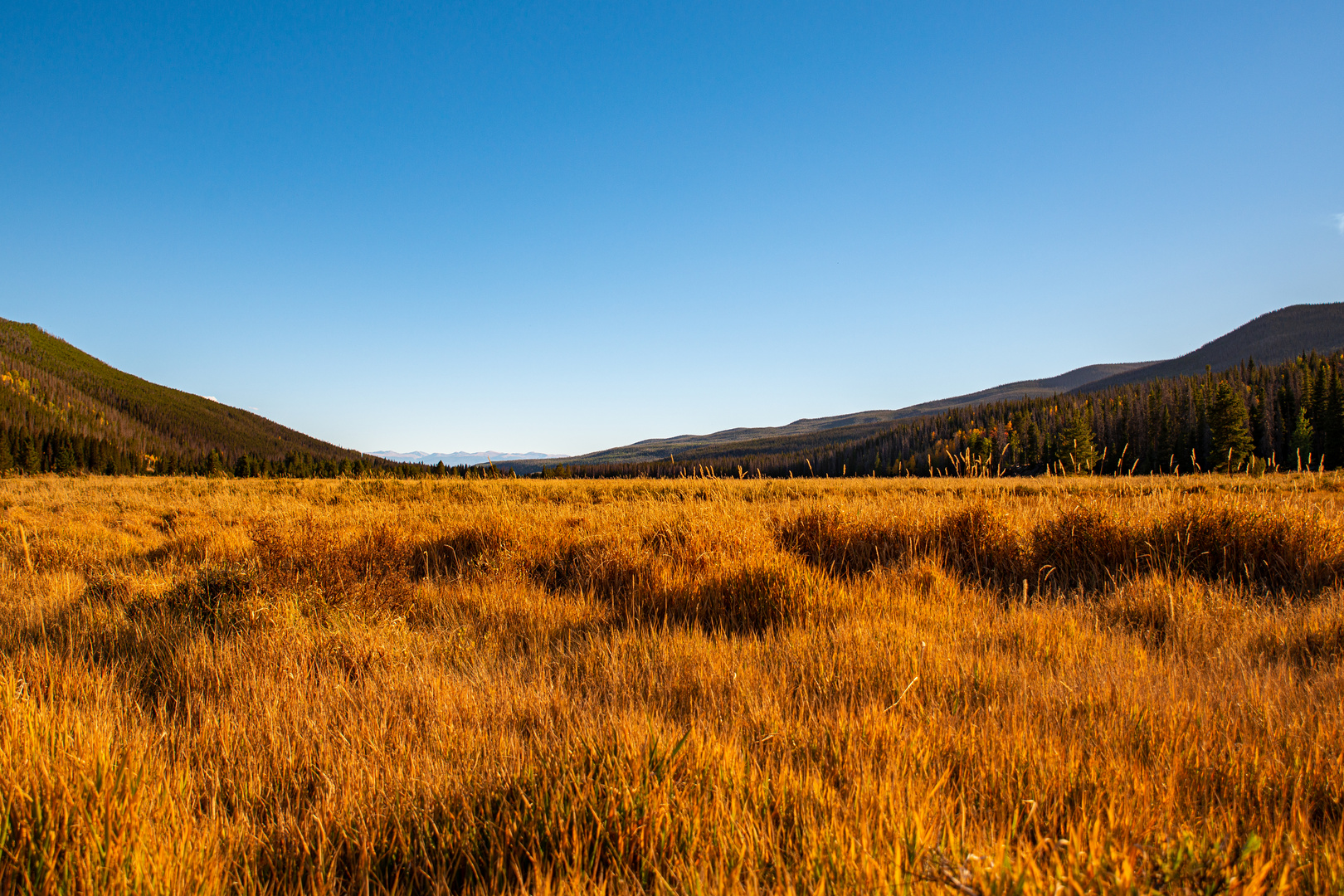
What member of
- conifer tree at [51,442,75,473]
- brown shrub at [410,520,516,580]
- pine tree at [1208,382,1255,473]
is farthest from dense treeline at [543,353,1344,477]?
conifer tree at [51,442,75,473]

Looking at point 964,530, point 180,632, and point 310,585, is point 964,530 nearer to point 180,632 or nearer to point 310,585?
Result: point 310,585

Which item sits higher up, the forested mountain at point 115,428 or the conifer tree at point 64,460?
the forested mountain at point 115,428

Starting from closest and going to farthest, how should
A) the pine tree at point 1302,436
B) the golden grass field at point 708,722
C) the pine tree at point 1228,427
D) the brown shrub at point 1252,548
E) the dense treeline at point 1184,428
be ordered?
the golden grass field at point 708,722 < the brown shrub at point 1252,548 < the pine tree at point 1302,436 < the pine tree at point 1228,427 < the dense treeline at point 1184,428

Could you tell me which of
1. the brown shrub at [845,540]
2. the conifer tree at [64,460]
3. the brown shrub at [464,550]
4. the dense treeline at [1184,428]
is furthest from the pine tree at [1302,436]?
the conifer tree at [64,460]

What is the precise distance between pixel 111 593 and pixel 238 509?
8631 millimetres

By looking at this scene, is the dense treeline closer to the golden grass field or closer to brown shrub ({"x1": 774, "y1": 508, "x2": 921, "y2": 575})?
brown shrub ({"x1": 774, "y1": 508, "x2": 921, "y2": 575})

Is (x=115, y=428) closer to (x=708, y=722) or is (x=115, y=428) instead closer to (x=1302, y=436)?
(x=708, y=722)

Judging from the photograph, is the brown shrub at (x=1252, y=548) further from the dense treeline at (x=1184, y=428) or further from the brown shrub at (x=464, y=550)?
the dense treeline at (x=1184, y=428)

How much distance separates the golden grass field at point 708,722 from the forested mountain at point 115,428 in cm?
8890

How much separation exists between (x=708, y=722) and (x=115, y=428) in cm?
20007

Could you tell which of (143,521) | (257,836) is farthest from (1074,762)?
(143,521)

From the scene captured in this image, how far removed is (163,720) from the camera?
2.50m

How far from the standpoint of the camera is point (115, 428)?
145 meters

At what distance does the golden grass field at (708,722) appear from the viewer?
155cm
